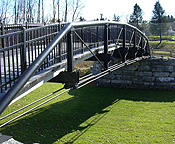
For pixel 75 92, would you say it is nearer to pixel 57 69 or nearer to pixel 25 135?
pixel 25 135

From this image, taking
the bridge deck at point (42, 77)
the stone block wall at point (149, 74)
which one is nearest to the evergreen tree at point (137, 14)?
the stone block wall at point (149, 74)

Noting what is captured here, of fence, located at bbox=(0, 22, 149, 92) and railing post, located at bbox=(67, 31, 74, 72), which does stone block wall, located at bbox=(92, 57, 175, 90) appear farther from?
railing post, located at bbox=(67, 31, 74, 72)

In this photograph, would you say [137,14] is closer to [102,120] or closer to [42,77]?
[102,120]

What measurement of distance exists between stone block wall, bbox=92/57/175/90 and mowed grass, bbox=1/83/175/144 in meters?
0.57

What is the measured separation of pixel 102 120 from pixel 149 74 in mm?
5767

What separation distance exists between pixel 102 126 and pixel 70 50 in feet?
16.7

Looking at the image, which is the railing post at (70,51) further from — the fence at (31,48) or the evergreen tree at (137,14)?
the evergreen tree at (137,14)

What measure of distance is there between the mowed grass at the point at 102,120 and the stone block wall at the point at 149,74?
0.57 meters

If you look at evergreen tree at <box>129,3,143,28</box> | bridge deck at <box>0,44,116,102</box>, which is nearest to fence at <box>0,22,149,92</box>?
bridge deck at <box>0,44,116,102</box>

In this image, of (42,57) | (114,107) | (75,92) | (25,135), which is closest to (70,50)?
(42,57)

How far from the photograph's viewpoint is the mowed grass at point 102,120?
8.72 metres

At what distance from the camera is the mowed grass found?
872 cm

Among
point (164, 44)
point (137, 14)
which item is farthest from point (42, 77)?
point (137, 14)

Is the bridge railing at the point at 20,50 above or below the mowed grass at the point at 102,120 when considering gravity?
above
